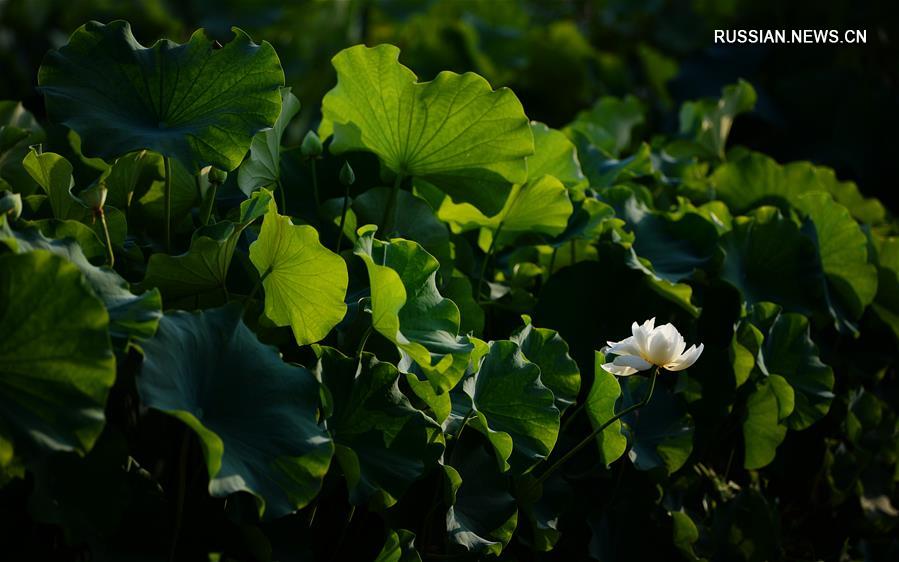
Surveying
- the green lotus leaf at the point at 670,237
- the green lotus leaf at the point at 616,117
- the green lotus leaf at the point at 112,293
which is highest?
the green lotus leaf at the point at 112,293

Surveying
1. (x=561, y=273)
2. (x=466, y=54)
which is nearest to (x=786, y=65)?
(x=466, y=54)

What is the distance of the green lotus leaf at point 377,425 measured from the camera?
42.8 inches

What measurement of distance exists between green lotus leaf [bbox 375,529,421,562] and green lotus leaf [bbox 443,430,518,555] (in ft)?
0.16

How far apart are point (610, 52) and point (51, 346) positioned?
12.0ft

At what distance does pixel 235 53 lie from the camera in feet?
3.94

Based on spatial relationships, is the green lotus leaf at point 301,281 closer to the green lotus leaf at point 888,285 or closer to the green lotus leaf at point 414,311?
the green lotus leaf at point 414,311

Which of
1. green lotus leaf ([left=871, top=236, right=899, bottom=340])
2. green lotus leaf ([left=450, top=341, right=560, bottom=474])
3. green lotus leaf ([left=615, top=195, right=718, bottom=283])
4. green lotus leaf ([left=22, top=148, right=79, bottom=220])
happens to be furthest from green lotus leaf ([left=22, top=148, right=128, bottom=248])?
green lotus leaf ([left=871, top=236, right=899, bottom=340])

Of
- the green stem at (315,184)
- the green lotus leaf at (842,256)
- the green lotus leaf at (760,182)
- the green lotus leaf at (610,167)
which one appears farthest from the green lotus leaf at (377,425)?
the green lotus leaf at (760,182)

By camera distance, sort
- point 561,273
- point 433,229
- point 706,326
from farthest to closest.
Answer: point 706,326 < point 561,273 < point 433,229

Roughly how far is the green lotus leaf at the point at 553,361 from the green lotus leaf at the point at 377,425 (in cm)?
22

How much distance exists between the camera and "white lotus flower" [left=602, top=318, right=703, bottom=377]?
45.8 inches

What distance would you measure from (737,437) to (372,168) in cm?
75

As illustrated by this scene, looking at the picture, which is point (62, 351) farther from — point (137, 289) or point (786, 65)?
point (786, 65)

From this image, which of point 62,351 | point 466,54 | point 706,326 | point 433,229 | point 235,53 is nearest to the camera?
point 62,351
